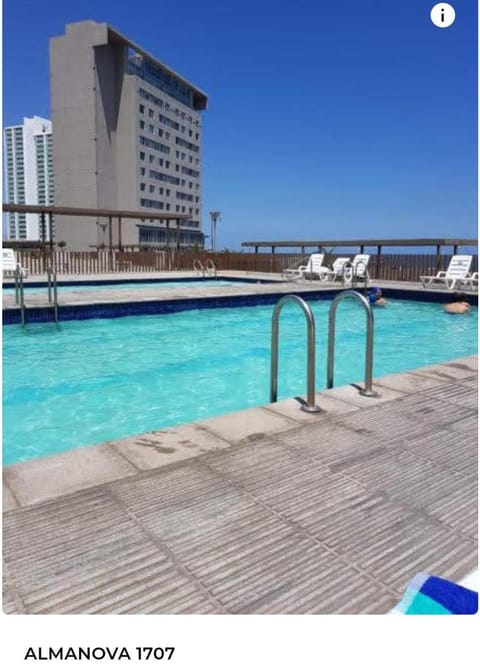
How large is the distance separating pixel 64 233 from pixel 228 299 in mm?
52803

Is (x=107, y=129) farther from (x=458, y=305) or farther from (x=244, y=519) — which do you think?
(x=244, y=519)

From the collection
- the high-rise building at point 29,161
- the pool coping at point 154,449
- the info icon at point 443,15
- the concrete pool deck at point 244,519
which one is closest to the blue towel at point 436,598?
the concrete pool deck at point 244,519

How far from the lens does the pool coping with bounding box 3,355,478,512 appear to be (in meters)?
2.40

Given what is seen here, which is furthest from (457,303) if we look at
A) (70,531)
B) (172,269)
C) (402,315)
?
(172,269)

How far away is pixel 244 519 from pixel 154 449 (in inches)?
35.0

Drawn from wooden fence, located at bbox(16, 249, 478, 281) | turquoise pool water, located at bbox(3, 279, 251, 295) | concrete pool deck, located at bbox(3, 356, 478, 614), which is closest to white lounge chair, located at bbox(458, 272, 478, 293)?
wooden fence, located at bbox(16, 249, 478, 281)

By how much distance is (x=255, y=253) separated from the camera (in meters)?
21.4

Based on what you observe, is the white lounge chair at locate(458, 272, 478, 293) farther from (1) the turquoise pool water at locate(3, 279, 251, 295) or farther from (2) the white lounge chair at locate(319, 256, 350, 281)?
(1) the turquoise pool water at locate(3, 279, 251, 295)

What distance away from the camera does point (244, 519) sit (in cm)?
213

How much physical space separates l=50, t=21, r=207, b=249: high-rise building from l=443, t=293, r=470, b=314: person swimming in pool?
152 feet

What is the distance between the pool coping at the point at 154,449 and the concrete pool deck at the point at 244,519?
1 cm

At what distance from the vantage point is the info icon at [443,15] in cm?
252

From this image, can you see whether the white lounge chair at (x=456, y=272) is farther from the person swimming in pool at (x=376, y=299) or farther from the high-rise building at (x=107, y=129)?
the high-rise building at (x=107, y=129)

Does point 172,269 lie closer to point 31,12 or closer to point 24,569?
point 31,12
